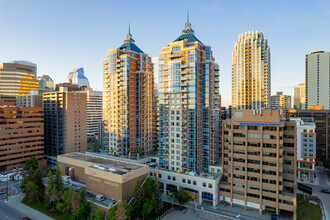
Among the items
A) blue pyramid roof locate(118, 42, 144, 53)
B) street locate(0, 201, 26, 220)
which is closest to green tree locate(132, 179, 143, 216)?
street locate(0, 201, 26, 220)

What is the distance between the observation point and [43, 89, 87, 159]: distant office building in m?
110

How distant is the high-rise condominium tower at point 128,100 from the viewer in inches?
3684

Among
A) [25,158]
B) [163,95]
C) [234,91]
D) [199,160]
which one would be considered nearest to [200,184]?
[199,160]

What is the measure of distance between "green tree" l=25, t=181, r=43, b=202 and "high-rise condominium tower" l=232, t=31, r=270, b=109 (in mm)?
123394

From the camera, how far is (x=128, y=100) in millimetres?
93750

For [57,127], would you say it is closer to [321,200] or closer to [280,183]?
[280,183]

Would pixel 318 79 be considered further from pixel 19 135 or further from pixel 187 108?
pixel 19 135

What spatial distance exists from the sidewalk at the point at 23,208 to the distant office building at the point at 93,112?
3738 inches

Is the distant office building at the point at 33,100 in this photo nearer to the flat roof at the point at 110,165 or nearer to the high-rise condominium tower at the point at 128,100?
the high-rise condominium tower at the point at 128,100

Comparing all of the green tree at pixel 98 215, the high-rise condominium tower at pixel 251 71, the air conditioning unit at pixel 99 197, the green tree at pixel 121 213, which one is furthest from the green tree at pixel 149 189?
→ the high-rise condominium tower at pixel 251 71

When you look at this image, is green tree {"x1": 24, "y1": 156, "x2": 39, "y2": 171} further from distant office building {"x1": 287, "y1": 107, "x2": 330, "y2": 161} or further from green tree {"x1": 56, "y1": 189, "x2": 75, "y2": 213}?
distant office building {"x1": 287, "y1": 107, "x2": 330, "y2": 161}

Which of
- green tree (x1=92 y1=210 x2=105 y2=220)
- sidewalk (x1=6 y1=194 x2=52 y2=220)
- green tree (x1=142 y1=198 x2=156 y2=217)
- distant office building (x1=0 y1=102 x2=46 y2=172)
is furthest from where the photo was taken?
distant office building (x1=0 y1=102 x2=46 y2=172)

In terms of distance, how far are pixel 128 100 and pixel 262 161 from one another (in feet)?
194

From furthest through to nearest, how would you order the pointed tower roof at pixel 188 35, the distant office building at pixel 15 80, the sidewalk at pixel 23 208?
the distant office building at pixel 15 80, the pointed tower roof at pixel 188 35, the sidewalk at pixel 23 208
